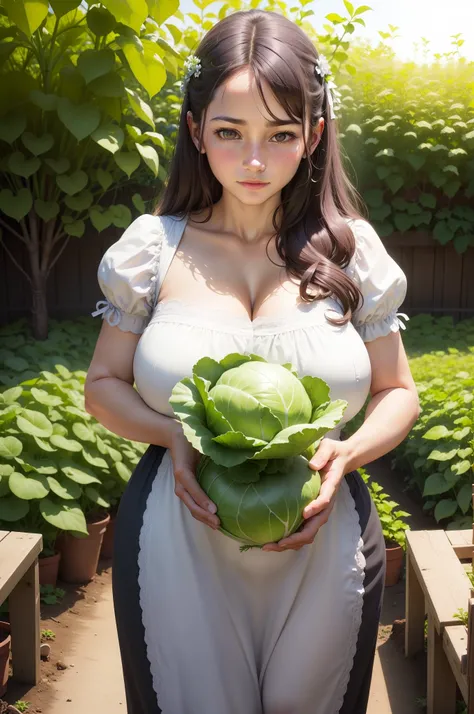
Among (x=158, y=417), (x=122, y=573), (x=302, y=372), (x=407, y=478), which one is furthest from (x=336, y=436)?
(x=407, y=478)

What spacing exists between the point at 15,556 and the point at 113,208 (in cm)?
327

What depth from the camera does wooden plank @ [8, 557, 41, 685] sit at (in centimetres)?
307

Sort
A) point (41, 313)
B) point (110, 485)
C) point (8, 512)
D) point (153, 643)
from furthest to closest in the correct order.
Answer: point (41, 313), point (110, 485), point (8, 512), point (153, 643)

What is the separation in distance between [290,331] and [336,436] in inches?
9.7

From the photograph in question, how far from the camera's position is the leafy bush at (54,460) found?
3553 millimetres

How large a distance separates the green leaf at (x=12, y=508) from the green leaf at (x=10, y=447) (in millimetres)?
182

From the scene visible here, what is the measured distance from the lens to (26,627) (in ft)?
10.1

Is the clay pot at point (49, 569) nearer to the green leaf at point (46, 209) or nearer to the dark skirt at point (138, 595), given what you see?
the dark skirt at point (138, 595)

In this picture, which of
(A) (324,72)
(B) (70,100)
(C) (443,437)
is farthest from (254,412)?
(B) (70,100)

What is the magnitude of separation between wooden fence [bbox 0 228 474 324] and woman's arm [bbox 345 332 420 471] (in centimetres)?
520

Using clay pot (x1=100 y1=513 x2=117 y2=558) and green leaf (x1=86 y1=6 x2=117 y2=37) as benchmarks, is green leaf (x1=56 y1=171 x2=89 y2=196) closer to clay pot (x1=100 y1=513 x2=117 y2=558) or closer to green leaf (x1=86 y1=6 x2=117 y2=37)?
green leaf (x1=86 y1=6 x2=117 y2=37)

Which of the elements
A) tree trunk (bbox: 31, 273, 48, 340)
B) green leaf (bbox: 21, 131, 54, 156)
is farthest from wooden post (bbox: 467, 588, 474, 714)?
tree trunk (bbox: 31, 273, 48, 340)

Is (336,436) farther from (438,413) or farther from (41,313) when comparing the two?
(41,313)

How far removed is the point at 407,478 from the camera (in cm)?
491
